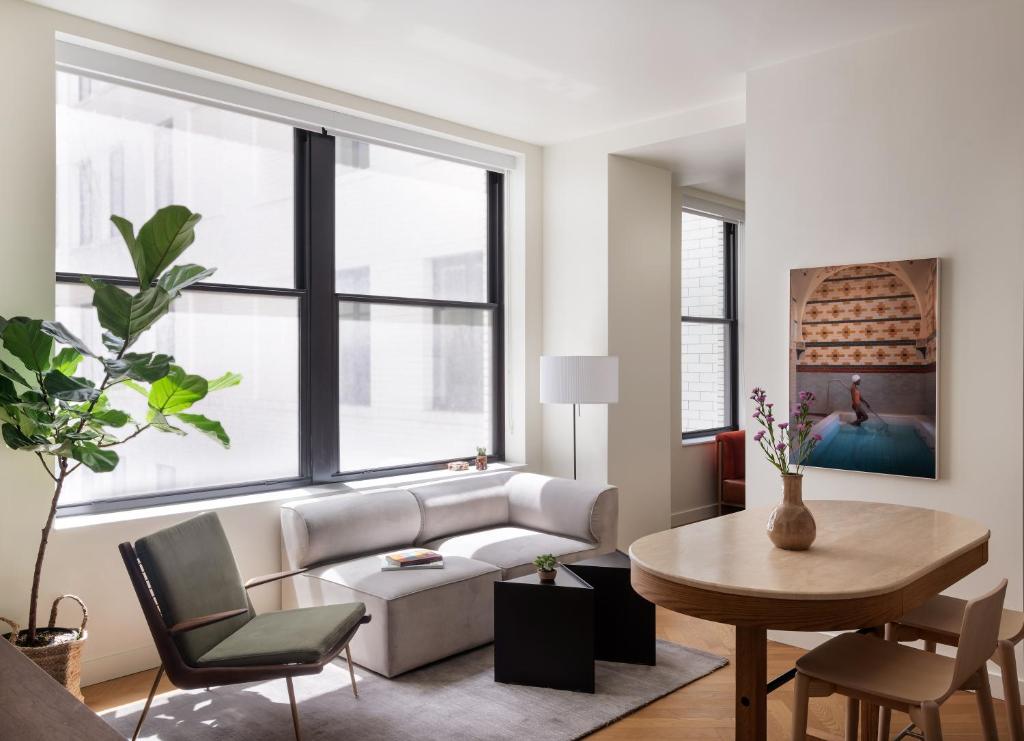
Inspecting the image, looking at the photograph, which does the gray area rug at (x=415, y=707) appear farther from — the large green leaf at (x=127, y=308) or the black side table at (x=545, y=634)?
the large green leaf at (x=127, y=308)

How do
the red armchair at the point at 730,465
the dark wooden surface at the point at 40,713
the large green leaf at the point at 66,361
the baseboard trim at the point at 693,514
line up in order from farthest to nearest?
1. the red armchair at the point at 730,465
2. the baseboard trim at the point at 693,514
3. the large green leaf at the point at 66,361
4. the dark wooden surface at the point at 40,713

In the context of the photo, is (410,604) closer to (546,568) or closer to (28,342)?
(546,568)

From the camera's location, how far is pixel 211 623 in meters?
2.93

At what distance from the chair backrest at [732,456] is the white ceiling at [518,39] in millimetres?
2923

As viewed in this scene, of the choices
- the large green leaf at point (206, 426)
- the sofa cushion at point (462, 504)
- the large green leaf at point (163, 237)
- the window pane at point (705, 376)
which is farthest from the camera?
the window pane at point (705, 376)

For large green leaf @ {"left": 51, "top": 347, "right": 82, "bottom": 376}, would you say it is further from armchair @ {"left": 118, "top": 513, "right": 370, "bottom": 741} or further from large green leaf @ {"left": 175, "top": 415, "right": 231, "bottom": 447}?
armchair @ {"left": 118, "top": 513, "right": 370, "bottom": 741}

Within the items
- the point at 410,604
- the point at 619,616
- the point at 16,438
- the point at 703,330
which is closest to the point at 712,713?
the point at 619,616

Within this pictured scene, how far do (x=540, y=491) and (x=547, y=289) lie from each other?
5.16 ft

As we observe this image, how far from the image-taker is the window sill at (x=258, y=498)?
3648mm

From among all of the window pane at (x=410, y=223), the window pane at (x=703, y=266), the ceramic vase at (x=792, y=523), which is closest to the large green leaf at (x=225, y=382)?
the window pane at (x=410, y=223)

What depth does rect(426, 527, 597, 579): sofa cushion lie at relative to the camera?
4.16m

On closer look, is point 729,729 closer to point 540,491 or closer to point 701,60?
point 540,491

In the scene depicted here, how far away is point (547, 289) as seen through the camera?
18.8ft

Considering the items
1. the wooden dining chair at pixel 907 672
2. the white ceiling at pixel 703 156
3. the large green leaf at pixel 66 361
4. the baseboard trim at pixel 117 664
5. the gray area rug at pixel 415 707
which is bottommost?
the gray area rug at pixel 415 707
